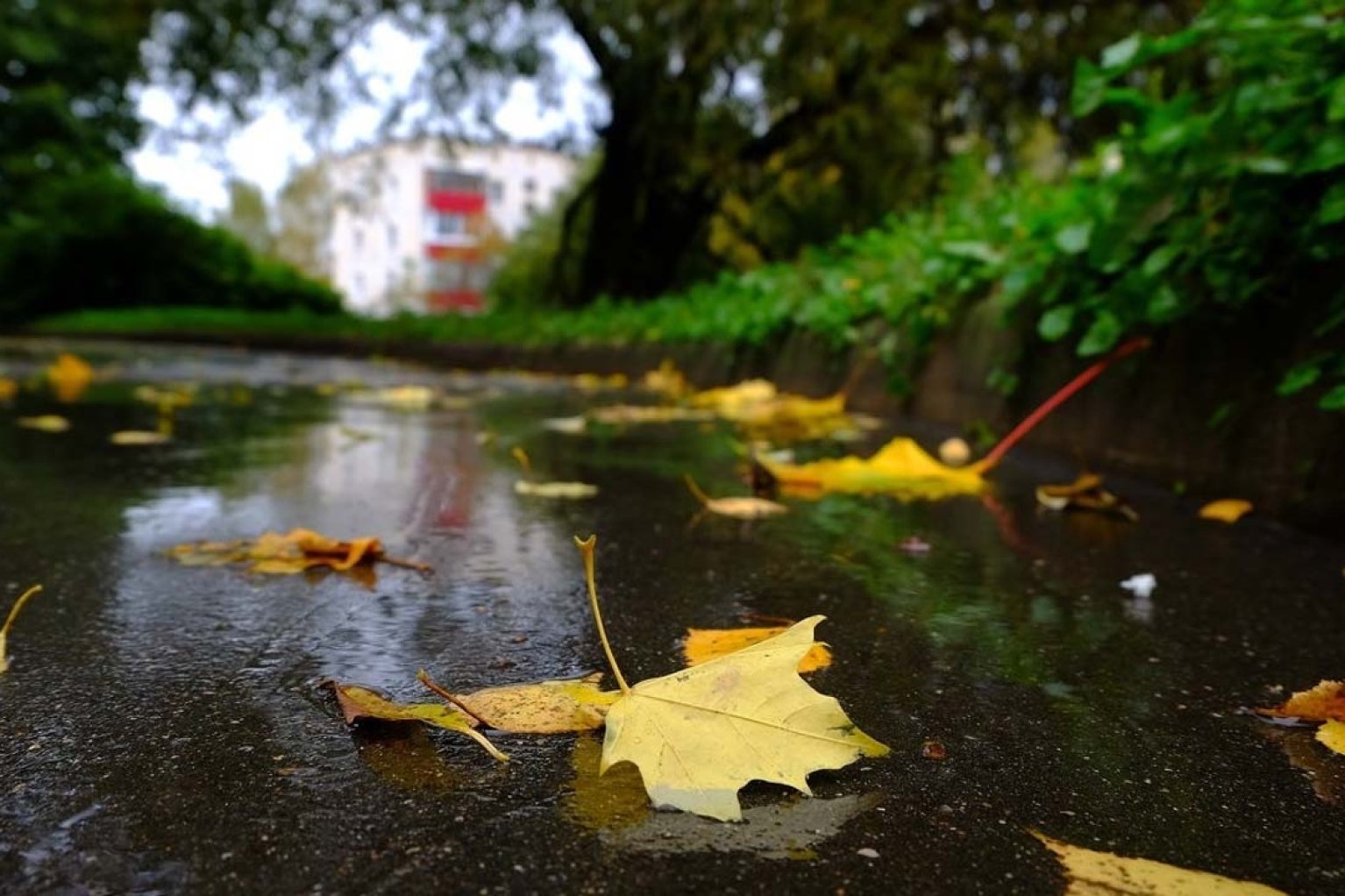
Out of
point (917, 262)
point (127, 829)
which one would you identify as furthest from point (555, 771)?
point (917, 262)

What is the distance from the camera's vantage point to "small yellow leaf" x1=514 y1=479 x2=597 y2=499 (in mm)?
2592

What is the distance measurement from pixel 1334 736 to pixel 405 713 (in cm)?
87

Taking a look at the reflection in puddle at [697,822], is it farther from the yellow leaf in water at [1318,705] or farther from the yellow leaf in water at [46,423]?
the yellow leaf in water at [46,423]

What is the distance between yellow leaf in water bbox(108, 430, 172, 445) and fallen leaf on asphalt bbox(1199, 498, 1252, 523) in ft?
10.1

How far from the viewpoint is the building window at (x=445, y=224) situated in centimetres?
6500

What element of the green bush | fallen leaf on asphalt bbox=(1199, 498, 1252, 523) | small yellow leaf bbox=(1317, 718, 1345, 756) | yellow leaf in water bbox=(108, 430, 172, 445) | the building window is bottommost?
yellow leaf in water bbox=(108, 430, 172, 445)

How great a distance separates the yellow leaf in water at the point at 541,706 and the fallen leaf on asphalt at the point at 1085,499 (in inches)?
64.3

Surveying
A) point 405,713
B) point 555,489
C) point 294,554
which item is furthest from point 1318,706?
point 555,489

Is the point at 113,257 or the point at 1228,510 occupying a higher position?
the point at 113,257

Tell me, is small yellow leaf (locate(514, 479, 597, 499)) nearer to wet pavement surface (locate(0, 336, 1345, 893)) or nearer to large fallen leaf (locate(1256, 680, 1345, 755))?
wet pavement surface (locate(0, 336, 1345, 893))

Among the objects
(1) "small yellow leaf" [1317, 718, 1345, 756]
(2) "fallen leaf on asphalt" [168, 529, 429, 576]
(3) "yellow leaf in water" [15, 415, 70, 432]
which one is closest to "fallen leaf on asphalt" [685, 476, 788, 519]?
(2) "fallen leaf on asphalt" [168, 529, 429, 576]

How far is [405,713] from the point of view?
38.9 inches

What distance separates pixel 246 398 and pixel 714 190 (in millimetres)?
6921

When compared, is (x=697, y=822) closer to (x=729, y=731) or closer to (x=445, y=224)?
(x=729, y=731)
